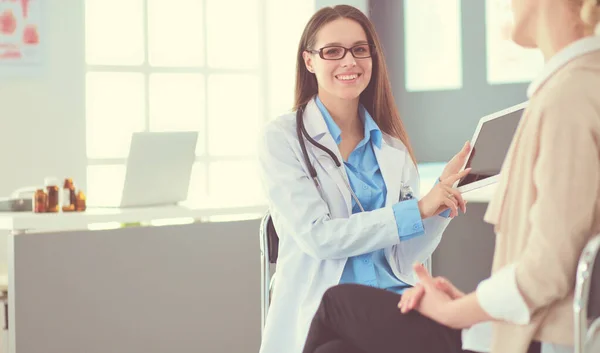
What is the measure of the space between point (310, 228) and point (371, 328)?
24.9 inches

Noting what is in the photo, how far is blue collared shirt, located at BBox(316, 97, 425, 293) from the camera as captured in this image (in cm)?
189

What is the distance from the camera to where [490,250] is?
377 centimetres

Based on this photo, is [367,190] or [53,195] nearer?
[367,190]

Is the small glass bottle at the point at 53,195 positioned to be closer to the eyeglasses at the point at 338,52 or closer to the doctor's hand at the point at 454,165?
the eyeglasses at the point at 338,52

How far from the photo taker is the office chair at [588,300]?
0.92 metres

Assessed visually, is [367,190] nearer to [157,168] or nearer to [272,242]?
[272,242]

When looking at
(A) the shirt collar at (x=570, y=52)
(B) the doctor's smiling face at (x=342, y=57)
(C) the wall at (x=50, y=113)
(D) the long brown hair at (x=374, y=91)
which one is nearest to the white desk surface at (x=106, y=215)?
(D) the long brown hair at (x=374, y=91)

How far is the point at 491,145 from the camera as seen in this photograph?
1396 mm

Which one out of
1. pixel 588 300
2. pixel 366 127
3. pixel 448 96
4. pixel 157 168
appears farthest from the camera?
pixel 448 96

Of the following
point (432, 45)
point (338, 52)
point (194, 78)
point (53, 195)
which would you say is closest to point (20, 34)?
point (194, 78)

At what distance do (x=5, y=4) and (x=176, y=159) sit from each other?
190 cm

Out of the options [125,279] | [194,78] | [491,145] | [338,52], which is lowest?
[125,279]

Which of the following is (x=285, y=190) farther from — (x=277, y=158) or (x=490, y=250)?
(x=490, y=250)

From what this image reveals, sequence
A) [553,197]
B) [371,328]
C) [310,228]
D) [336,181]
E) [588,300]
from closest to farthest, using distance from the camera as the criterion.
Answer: [553,197]
[588,300]
[371,328]
[310,228]
[336,181]
